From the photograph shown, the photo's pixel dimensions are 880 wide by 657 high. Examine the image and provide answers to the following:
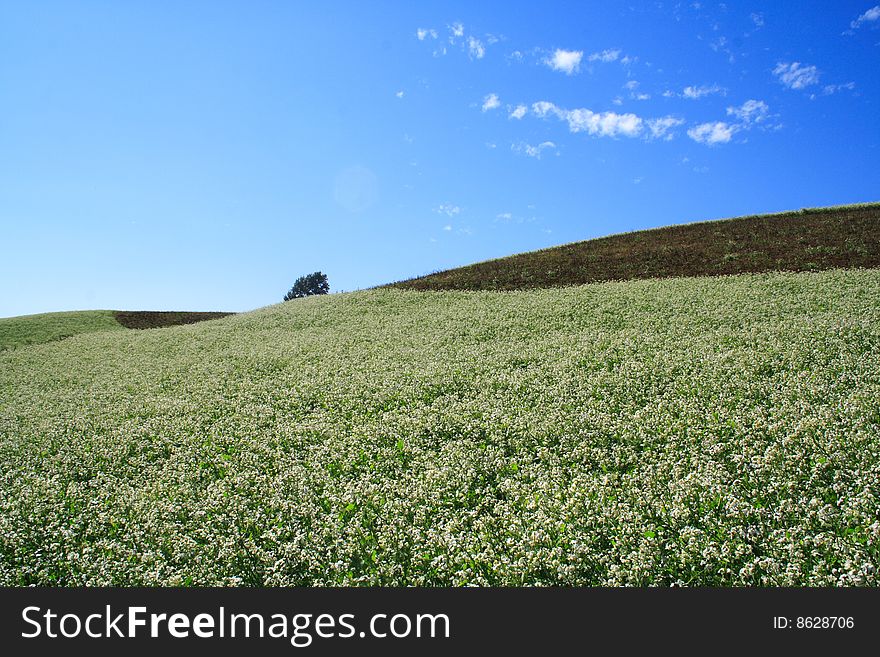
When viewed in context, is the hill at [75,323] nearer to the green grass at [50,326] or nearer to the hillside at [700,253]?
the green grass at [50,326]

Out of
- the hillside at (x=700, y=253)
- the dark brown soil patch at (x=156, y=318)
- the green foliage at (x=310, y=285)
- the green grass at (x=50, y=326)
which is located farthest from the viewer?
the green foliage at (x=310, y=285)

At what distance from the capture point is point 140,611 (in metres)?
6.53

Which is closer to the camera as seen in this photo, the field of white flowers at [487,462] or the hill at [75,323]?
the field of white flowers at [487,462]

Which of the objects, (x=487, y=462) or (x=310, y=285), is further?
(x=310, y=285)

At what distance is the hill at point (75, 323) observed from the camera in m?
38.4

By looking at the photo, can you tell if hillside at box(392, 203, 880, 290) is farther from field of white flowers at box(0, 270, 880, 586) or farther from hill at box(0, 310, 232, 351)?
hill at box(0, 310, 232, 351)

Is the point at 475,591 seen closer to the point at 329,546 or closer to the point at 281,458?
the point at 329,546

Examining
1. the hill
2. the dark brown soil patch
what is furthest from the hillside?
the hill

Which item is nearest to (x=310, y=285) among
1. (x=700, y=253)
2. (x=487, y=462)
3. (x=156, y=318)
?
(x=156, y=318)

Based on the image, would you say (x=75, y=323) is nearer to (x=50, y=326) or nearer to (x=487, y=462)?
(x=50, y=326)

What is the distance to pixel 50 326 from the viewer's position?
4269 centimetres

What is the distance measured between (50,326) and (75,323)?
2.02 meters

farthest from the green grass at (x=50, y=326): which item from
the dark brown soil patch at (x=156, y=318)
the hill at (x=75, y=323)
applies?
the dark brown soil patch at (x=156, y=318)

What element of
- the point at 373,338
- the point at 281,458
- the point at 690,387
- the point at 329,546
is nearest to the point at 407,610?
the point at 329,546
